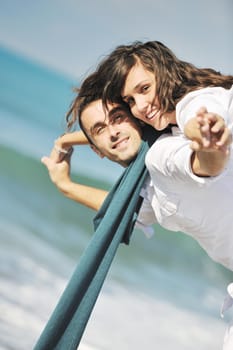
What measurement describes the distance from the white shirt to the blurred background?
46 cm

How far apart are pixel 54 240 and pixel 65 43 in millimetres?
5929

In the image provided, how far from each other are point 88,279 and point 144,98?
1.46 ft

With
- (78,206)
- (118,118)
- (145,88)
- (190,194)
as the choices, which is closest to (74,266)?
(78,206)

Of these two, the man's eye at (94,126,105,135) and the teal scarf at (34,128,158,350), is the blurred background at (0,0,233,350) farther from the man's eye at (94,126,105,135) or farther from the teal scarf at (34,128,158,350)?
the teal scarf at (34,128,158,350)

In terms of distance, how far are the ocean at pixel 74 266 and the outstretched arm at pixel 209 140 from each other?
127cm

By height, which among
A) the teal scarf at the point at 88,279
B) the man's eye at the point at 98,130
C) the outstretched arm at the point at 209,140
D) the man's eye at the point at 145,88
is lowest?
the teal scarf at the point at 88,279

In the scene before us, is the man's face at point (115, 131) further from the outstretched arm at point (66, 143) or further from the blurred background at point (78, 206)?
the outstretched arm at point (66, 143)

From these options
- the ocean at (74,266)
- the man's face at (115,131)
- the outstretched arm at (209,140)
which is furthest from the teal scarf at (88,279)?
the ocean at (74,266)

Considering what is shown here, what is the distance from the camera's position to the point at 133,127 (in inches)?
65.7

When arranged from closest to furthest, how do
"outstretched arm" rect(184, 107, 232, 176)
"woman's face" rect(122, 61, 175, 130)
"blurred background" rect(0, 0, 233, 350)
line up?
"outstretched arm" rect(184, 107, 232, 176) < "woman's face" rect(122, 61, 175, 130) < "blurred background" rect(0, 0, 233, 350)

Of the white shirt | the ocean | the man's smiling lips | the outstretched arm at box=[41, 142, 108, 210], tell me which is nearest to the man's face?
the man's smiling lips

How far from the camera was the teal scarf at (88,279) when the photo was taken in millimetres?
1701

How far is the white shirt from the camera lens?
4.16 ft

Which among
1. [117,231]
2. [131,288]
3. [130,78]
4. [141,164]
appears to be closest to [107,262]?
[117,231]
